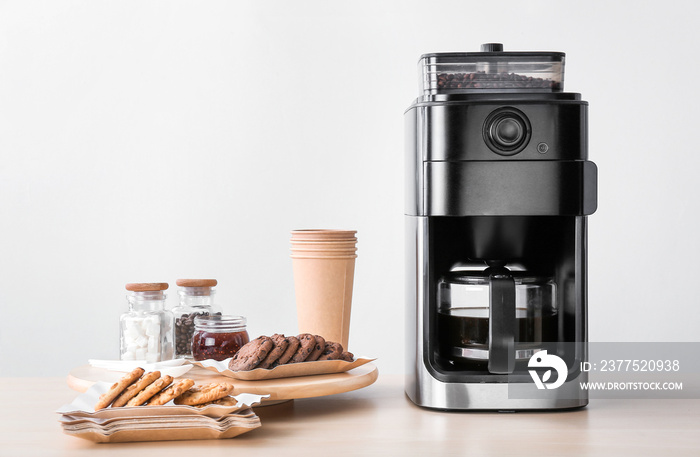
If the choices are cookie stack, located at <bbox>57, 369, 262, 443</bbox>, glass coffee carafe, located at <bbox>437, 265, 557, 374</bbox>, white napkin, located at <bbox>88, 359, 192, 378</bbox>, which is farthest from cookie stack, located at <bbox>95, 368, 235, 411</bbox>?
glass coffee carafe, located at <bbox>437, 265, 557, 374</bbox>

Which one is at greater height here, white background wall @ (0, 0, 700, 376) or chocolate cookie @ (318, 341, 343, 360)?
white background wall @ (0, 0, 700, 376)

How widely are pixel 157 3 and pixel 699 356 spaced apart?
1.88 m

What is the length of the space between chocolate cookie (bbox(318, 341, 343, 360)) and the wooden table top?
0.08 meters

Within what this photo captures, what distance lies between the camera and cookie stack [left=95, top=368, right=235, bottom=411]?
0.98 meters

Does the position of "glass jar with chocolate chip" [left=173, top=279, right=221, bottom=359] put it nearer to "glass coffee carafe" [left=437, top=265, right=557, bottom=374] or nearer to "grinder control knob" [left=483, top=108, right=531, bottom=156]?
"glass coffee carafe" [left=437, top=265, right=557, bottom=374]

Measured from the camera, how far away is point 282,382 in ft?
3.59

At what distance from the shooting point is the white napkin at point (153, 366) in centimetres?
112

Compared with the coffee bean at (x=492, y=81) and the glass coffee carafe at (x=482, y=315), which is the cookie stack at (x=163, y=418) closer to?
the glass coffee carafe at (x=482, y=315)

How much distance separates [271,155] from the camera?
7.10ft

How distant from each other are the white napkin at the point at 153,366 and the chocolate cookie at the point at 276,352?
12cm

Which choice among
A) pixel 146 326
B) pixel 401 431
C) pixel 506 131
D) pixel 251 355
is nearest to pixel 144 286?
pixel 146 326

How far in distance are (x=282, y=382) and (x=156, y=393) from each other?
0.62 ft

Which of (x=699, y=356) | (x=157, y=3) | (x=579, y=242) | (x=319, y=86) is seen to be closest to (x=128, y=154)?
(x=157, y=3)

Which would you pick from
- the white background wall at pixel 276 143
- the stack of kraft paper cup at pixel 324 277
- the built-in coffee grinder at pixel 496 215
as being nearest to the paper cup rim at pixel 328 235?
the stack of kraft paper cup at pixel 324 277
